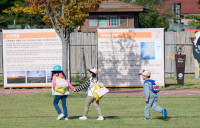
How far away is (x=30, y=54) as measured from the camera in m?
18.6

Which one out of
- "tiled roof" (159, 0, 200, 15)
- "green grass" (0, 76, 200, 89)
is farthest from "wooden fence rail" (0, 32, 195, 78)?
"tiled roof" (159, 0, 200, 15)

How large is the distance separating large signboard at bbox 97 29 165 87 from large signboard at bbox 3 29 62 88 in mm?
2340

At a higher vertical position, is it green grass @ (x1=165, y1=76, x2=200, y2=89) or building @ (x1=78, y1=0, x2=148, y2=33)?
building @ (x1=78, y1=0, x2=148, y2=33)

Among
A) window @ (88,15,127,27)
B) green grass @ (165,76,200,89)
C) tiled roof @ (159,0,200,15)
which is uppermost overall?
tiled roof @ (159,0,200,15)

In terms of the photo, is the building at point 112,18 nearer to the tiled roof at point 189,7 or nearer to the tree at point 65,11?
the tree at point 65,11

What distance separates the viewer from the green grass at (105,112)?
29.3 feet

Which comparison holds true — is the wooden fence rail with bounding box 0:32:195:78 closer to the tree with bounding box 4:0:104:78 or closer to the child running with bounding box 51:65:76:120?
the tree with bounding box 4:0:104:78

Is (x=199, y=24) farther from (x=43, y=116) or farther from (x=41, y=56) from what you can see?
(x=43, y=116)

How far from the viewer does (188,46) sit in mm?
23125

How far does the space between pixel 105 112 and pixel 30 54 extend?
28.1 ft

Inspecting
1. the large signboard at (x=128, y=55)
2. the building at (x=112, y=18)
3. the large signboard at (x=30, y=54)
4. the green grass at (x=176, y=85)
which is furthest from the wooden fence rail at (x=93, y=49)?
the building at (x=112, y=18)

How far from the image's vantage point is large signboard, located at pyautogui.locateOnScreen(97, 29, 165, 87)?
59.8ft

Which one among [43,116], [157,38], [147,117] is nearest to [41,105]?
[43,116]

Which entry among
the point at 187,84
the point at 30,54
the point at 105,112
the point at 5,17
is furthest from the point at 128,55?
the point at 5,17
